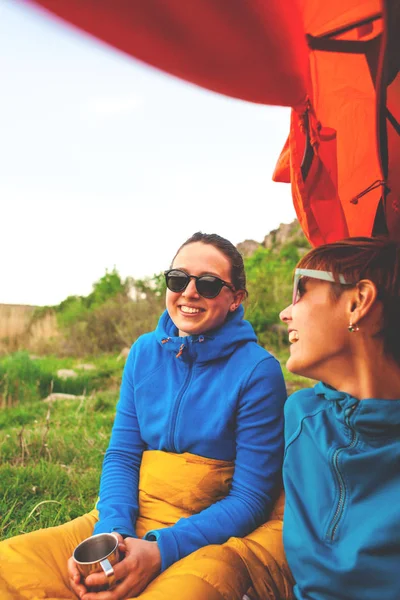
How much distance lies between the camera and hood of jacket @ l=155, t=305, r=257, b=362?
1.91 m

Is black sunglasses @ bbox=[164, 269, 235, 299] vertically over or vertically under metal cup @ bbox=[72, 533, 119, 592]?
over

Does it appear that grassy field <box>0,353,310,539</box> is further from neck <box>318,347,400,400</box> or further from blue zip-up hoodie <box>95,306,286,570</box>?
neck <box>318,347,400,400</box>

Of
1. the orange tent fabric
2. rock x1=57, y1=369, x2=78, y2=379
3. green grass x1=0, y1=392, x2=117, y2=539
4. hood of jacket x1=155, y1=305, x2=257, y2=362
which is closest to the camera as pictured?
the orange tent fabric

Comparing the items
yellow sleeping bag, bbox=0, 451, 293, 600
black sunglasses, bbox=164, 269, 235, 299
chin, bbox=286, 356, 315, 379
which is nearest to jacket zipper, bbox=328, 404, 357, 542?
chin, bbox=286, 356, 315, 379

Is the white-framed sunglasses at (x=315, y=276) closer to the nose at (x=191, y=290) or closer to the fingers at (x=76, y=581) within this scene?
the nose at (x=191, y=290)

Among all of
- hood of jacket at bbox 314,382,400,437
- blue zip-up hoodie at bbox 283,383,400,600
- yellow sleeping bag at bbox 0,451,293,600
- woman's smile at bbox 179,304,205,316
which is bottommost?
yellow sleeping bag at bbox 0,451,293,600

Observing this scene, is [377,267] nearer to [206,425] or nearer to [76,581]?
[206,425]

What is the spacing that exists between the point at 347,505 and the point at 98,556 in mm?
735

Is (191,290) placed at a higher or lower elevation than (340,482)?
higher

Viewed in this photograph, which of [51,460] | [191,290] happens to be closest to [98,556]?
[191,290]

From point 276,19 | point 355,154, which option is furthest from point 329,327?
point 276,19

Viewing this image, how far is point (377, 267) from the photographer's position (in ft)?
4.91

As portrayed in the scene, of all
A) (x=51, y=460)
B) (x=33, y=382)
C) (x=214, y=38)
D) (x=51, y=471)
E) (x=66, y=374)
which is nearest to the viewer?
(x=214, y=38)

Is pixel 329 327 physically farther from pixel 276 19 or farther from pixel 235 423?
pixel 276 19
